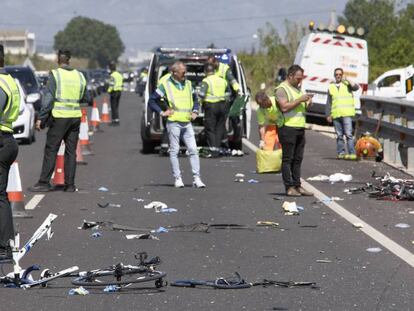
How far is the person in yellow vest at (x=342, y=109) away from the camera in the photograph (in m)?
22.6

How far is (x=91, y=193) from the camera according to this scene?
1620 cm

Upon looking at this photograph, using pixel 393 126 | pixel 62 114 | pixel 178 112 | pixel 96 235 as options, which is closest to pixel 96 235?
pixel 96 235

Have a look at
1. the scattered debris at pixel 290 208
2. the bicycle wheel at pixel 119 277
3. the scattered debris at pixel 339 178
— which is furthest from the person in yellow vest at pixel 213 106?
the bicycle wheel at pixel 119 277

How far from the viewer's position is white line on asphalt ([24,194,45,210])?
47.6 feet

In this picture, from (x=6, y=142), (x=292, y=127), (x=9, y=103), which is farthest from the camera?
(x=292, y=127)

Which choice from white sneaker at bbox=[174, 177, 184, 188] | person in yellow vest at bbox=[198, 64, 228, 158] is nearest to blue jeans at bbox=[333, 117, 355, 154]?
person in yellow vest at bbox=[198, 64, 228, 158]

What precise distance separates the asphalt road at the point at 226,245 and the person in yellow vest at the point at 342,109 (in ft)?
9.24

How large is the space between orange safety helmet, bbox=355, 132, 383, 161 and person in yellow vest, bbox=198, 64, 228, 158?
8.46ft

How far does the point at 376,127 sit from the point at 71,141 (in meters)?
8.65

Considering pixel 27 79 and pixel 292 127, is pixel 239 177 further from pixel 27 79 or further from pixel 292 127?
pixel 27 79

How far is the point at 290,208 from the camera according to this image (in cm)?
1397

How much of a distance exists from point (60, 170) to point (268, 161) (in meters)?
3.78

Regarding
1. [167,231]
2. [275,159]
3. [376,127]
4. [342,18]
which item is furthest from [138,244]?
[342,18]

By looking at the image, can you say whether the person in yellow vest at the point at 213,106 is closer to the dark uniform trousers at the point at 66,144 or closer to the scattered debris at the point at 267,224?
the dark uniform trousers at the point at 66,144
